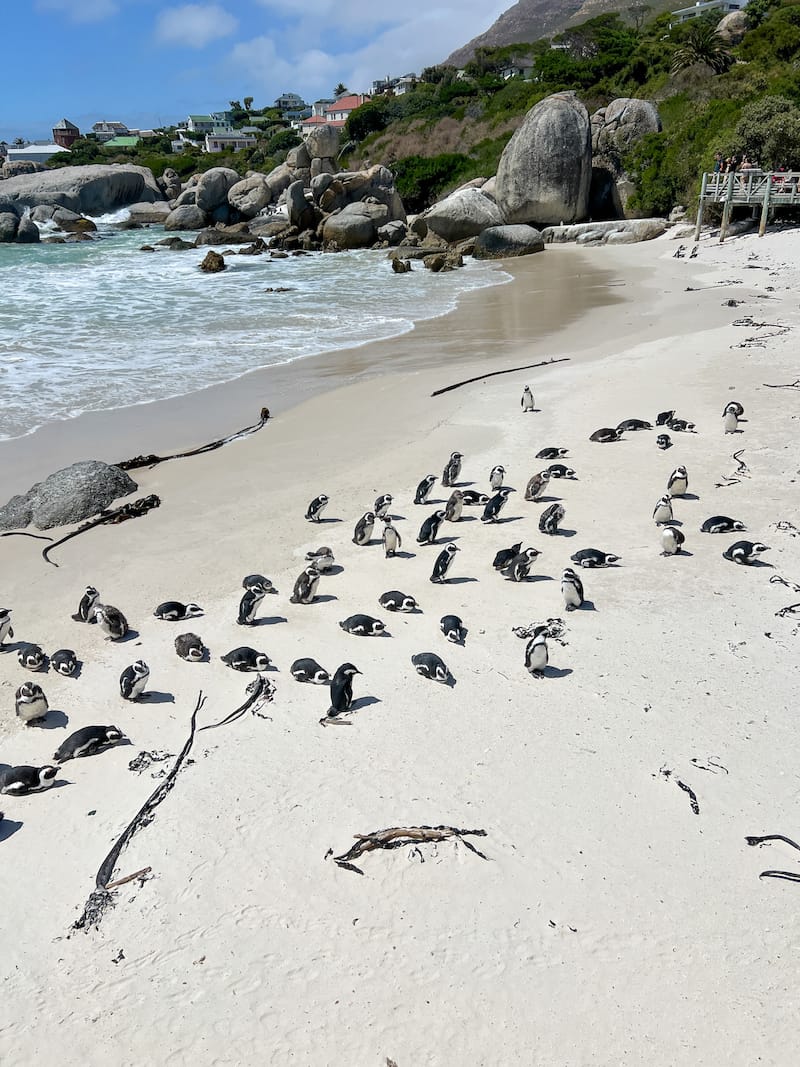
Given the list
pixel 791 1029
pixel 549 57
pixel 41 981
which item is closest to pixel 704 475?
pixel 791 1029

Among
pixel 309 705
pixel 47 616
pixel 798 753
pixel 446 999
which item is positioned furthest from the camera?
pixel 47 616

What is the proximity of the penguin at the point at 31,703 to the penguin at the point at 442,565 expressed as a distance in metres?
3.75

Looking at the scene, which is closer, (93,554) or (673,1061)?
(673,1061)

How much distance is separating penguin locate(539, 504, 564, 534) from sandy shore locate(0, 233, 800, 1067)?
176mm

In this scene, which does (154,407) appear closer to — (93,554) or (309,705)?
(93,554)

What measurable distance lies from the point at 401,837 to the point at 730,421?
28.7ft

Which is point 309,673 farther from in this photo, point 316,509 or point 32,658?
point 316,509

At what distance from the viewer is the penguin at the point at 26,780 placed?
5266 millimetres

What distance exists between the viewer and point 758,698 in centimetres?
580

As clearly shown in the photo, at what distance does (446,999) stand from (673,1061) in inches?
41.3

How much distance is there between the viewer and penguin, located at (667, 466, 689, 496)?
9.40 metres

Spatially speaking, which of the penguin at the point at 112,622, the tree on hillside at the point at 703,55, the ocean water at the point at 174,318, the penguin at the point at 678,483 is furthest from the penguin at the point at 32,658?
the tree on hillside at the point at 703,55

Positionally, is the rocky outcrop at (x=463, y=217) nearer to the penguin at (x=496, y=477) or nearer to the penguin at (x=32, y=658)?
the penguin at (x=496, y=477)

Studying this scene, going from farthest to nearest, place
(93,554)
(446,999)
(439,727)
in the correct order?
(93,554), (439,727), (446,999)
